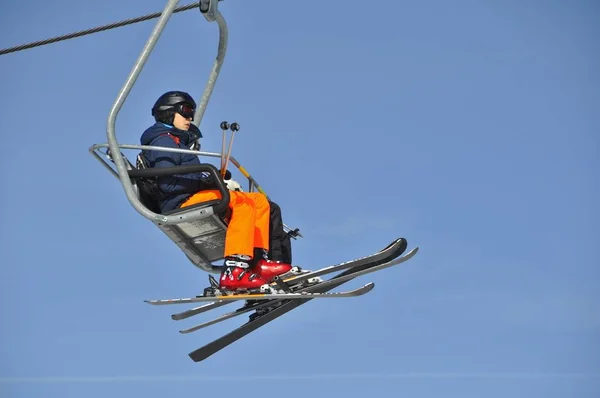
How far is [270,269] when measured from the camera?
10.5 m

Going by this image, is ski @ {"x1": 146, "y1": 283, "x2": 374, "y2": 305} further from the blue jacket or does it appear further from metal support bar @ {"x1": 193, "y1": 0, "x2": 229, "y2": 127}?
metal support bar @ {"x1": 193, "y1": 0, "x2": 229, "y2": 127}

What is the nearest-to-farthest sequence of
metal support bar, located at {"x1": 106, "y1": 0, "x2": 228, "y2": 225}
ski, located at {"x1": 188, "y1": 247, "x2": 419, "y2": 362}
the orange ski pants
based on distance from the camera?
Result: 1. metal support bar, located at {"x1": 106, "y1": 0, "x2": 228, "y2": 225}
2. the orange ski pants
3. ski, located at {"x1": 188, "y1": 247, "x2": 419, "y2": 362}

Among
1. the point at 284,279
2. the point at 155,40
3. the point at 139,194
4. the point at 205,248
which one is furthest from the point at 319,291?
the point at 155,40

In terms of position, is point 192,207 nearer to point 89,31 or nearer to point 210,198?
point 210,198

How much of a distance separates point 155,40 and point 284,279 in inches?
108

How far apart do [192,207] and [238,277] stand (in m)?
0.86

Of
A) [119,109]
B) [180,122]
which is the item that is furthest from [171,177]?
[119,109]

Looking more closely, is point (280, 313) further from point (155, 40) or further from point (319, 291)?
point (155, 40)

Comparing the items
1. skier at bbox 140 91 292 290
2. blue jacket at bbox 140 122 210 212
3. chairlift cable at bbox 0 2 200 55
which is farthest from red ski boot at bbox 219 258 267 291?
chairlift cable at bbox 0 2 200 55

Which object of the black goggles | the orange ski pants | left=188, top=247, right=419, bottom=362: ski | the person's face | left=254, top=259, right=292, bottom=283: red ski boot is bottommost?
left=188, top=247, right=419, bottom=362: ski

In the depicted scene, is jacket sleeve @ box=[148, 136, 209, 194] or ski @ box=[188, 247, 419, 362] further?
ski @ box=[188, 247, 419, 362]

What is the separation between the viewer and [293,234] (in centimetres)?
1085

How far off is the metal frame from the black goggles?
0.54 meters

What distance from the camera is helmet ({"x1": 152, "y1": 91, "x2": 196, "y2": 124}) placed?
10477 mm
